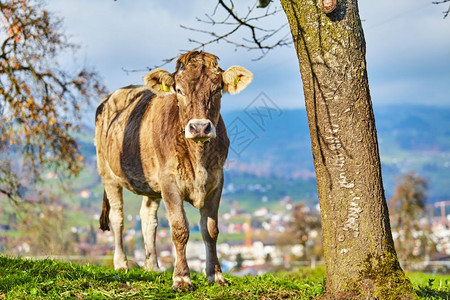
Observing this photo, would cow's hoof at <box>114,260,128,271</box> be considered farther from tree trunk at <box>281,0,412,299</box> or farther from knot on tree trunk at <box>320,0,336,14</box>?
knot on tree trunk at <box>320,0,336,14</box>

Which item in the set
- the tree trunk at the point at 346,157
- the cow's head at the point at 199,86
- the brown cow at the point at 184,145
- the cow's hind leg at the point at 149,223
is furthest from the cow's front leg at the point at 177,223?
the cow's hind leg at the point at 149,223

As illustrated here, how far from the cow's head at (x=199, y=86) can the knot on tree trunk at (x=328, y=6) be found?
1897 mm

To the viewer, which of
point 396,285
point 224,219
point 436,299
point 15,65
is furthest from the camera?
point 224,219

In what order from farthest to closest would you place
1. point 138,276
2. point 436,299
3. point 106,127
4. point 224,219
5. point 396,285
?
1. point 224,219
2. point 106,127
3. point 138,276
4. point 436,299
5. point 396,285

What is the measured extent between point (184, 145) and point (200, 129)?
0.98 meters

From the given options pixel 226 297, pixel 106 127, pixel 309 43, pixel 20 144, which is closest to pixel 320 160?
pixel 309 43

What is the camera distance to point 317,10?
18.7 feet

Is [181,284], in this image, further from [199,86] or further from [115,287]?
[199,86]

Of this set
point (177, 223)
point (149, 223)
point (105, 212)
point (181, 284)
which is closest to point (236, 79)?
point (177, 223)

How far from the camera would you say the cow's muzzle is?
646 cm

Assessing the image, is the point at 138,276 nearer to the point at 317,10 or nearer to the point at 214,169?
the point at 214,169

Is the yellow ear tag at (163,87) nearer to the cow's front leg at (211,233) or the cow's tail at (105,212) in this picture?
the cow's front leg at (211,233)

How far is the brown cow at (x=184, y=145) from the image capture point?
696 cm

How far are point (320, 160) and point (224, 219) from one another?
19520 centimetres
